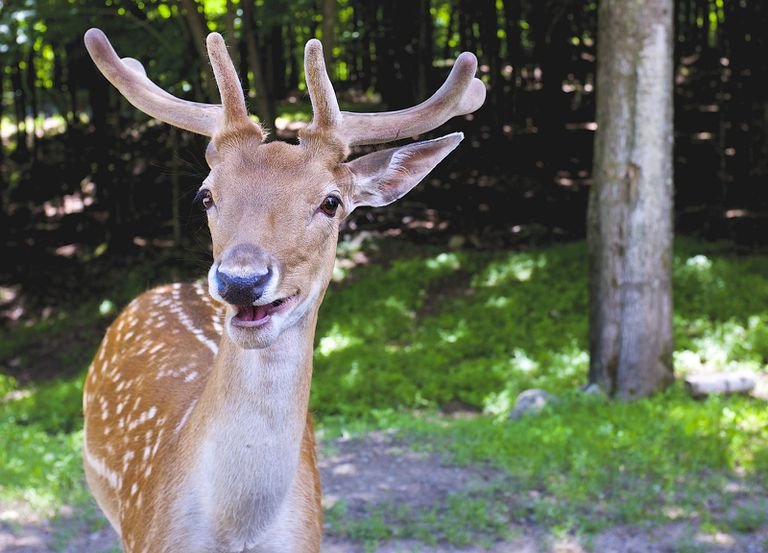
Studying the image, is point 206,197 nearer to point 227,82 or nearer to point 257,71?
point 227,82

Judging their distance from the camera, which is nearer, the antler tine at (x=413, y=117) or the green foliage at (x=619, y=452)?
the antler tine at (x=413, y=117)

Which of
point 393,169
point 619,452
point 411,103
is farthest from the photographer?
point 411,103


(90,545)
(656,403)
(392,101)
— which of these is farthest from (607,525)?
(392,101)

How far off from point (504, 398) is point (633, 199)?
71.3 inches

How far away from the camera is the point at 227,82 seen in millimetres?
3164

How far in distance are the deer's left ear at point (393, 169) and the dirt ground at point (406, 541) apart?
7.63 feet

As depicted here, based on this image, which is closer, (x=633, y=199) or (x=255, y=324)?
(x=255, y=324)

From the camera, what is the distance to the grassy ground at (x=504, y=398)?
545 centimetres

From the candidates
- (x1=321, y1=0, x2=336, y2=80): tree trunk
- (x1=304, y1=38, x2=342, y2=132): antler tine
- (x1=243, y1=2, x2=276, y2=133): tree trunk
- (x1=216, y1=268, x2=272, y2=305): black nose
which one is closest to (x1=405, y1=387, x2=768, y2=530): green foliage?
(x1=304, y1=38, x2=342, y2=132): antler tine

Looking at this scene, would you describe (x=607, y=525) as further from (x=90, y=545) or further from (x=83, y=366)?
(x=83, y=366)

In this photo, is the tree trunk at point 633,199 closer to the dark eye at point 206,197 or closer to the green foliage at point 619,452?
the green foliage at point 619,452

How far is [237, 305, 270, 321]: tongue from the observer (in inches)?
107

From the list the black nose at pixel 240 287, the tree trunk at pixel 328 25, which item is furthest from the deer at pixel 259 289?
the tree trunk at pixel 328 25

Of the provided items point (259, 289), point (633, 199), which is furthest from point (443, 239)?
point (259, 289)
